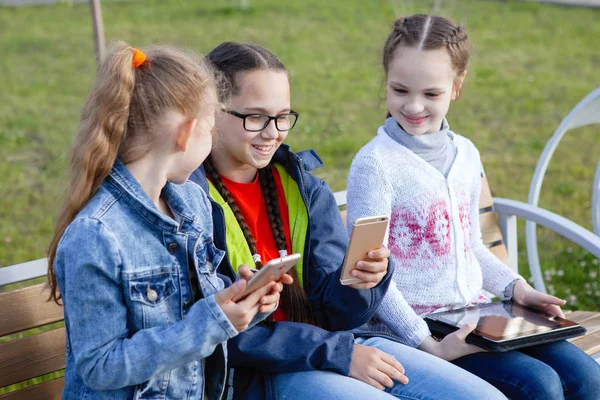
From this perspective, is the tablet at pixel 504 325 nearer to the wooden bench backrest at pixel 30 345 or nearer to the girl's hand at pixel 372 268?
the girl's hand at pixel 372 268

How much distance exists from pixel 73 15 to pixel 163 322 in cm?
1012

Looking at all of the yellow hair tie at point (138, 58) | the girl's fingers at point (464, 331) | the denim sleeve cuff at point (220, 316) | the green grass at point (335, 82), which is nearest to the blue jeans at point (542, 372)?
the girl's fingers at point (464, 331)

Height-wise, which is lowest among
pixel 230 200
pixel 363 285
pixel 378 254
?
pixel 363 285

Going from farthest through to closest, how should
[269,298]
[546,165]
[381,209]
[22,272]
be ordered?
[546,165] < [381,209] < [22,272] < [269,298]

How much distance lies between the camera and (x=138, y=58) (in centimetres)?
204

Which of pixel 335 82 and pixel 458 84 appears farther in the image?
pixel 335 82

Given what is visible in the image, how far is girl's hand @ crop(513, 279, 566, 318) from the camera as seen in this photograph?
2816 millimetres

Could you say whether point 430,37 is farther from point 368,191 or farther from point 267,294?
point 267,294

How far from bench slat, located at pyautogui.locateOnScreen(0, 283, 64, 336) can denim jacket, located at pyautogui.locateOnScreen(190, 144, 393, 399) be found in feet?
1.79

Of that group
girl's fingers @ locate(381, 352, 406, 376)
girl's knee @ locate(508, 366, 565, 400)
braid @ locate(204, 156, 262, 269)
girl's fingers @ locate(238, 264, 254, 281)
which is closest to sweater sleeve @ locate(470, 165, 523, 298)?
girl's knee @ locate(508, 366, 565, 400)

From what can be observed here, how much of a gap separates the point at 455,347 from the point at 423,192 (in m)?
0.54

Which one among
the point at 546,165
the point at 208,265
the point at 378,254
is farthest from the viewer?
the point at 546,165

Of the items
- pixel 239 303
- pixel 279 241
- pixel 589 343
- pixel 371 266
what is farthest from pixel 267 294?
pixel 589 343

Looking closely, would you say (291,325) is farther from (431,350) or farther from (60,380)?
(60,380)
